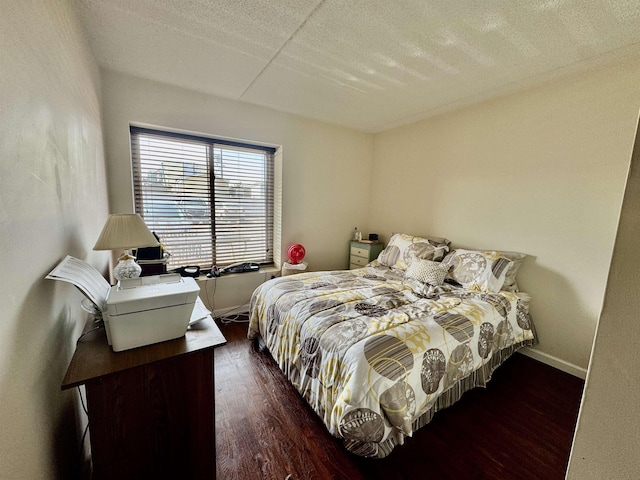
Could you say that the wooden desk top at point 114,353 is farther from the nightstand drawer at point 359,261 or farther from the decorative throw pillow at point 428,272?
the nightstand drawer at point 359,261

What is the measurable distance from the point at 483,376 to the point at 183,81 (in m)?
3.51

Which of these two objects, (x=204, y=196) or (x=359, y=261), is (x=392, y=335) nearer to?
(x=359, y=261)

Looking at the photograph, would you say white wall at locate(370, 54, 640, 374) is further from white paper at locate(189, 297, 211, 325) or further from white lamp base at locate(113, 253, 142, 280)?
white lamp base at locate(113, 253, 142, 280)

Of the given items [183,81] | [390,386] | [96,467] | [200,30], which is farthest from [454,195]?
[96,467]

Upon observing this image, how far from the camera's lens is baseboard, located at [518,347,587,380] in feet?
6.80

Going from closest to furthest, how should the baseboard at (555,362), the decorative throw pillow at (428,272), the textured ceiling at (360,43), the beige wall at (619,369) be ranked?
the beige wall at (619,369), the textured ceiling at (360,43), the baseboard at (555,362), the decorative throw pillow at (428,272)

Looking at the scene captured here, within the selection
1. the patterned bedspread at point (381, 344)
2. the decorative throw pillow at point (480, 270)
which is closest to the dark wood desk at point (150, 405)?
the patterned bedspread at point (381, 344)

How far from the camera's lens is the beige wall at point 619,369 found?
381mm

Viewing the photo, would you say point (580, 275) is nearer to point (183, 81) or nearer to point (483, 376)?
point (483, 376)

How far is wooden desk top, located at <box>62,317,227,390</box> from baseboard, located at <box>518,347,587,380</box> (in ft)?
9.07

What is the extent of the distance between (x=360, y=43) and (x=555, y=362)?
119 inches

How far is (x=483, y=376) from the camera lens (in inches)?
72.6

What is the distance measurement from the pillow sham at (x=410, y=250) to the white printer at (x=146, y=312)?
2324mm

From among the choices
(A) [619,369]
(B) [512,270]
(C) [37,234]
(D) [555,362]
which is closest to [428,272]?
(B) [512,270]
